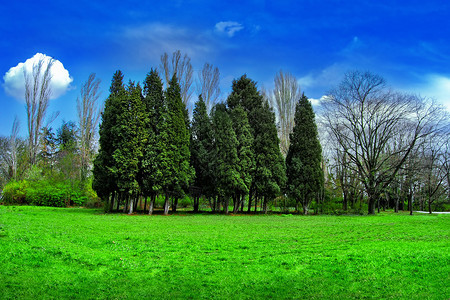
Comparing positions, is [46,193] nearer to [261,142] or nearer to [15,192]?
[15,192]

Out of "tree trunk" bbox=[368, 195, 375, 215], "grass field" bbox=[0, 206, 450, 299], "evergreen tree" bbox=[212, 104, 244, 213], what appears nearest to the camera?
"grass field" bbox=[0, 206, 450, 299]

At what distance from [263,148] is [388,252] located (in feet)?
73.5

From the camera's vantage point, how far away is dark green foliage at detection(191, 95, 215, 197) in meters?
30.1

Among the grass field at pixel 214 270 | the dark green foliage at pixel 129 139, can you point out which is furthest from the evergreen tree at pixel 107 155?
the grass field at pixel 214 270

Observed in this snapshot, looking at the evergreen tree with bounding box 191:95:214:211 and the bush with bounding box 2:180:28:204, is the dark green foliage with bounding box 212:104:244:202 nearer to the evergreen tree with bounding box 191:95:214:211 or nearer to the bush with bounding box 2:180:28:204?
the evergreen tree with bounding box 191:95:214:211

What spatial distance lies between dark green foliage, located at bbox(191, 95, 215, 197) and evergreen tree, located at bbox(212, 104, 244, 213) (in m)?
1.12

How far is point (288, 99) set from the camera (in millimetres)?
44156

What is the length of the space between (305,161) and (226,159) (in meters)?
9.20

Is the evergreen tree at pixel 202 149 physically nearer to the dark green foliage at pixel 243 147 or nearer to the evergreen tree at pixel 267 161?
the dark green foliage at pixel 243 147

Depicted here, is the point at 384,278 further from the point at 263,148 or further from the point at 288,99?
the point at 288,99

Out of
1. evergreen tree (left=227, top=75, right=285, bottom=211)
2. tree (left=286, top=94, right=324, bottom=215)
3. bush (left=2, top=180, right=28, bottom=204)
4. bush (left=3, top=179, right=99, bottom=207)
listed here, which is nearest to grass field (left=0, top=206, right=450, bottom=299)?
→ evergreen tree (left=227, top=75, right=285, bottom=211)

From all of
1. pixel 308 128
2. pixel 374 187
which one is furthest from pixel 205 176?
pixel 374 187

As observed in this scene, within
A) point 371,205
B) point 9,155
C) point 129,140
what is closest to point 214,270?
point 129,140

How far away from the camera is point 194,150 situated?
1199 inches
